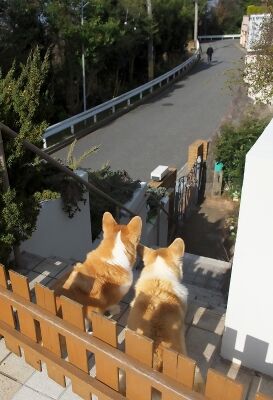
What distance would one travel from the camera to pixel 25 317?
7.97ft

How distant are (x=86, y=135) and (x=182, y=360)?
1362cm

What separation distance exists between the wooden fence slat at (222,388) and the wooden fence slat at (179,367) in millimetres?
109

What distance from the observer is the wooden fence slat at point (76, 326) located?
2086 millimetres

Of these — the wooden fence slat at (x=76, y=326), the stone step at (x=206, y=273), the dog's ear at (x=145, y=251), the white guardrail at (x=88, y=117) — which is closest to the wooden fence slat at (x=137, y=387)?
the wooden fence slat at (x=76, y=326)

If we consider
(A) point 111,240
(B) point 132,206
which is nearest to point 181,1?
(B) point 132,206

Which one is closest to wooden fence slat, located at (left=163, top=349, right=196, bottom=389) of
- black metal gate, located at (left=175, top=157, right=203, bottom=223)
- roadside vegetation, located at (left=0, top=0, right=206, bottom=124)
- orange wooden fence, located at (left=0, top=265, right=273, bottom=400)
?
orange wooden fence, located at (left=0, top=265, right=273, bottom=400)

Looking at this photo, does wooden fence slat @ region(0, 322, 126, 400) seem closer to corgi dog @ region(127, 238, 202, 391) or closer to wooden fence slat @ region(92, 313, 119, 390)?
wooden fence slat @ region(92, 313, 119, 390)

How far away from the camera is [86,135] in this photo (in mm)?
14703

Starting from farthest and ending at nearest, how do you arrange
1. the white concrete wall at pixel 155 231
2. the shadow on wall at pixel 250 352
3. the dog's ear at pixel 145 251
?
the white concrete wall at pixel 155 231 → the dog's ear at pixel 145 251 → the shadow on wall at pixel 250 352

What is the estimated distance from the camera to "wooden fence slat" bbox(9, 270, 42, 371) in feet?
7.69

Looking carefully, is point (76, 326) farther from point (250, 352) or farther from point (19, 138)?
point (19, 138)

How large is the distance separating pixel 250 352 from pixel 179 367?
2.97 ft

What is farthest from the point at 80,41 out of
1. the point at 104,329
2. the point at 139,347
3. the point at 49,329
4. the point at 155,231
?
the point at 139,347

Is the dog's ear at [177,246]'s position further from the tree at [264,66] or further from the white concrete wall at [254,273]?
the tree at [264,66]
